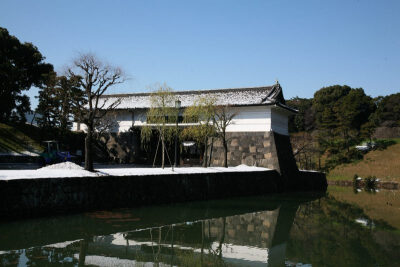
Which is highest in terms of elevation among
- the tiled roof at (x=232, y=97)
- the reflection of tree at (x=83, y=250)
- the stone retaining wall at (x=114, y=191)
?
the tiled roof at (x=232, y=97)

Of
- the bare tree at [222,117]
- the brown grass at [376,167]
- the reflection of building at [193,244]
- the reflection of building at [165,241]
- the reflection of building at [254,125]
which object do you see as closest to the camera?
the reflection of building at [165,241]

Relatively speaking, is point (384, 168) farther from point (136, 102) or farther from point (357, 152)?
point (136, 102)

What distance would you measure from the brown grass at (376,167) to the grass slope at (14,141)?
2179cm

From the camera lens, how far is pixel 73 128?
2638 centimetres

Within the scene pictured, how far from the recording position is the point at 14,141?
22125 millimetres

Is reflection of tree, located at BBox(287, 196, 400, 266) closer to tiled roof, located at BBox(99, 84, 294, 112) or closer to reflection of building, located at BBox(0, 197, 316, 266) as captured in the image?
reflection of building, located at BBox(0, 197, 316, 266)

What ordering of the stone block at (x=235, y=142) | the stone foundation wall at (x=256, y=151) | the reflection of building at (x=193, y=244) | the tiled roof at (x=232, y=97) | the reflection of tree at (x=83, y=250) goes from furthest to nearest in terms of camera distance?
1. the stone block at (x=235, y=142)
2. the tiled roof at (x=232, y=97)
3. the stone foundation wall at (x=256, y=151)
4. the reflection of building at (x=193, y=244)
5. the reflection of tree at (x=83, y=250)

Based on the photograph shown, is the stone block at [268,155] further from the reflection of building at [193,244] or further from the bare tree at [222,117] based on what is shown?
the reflection of building at [193,244]

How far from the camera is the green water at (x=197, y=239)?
618 centimetres

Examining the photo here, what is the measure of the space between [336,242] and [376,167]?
2590 cm

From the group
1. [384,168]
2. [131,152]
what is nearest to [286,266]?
[131,152]

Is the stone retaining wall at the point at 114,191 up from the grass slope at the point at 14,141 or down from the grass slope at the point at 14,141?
down

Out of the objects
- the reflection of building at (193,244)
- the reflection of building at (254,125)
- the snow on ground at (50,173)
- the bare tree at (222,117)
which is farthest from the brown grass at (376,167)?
the snow on ground at (50,173)

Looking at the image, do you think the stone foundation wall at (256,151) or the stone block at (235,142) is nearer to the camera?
the stone foundation wall at (256,151)
